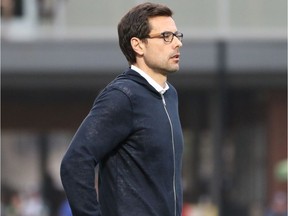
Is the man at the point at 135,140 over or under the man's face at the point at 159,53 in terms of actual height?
under

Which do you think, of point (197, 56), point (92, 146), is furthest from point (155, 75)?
point (197, 56)

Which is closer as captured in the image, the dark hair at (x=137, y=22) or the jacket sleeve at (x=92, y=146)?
the jacket sleeve at (x=92, y=146)

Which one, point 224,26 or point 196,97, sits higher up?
point 224,26

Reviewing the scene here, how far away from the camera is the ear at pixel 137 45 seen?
4.54m

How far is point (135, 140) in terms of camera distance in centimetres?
446

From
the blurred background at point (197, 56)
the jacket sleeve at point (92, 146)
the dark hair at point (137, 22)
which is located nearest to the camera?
the jacket sleeve at point (92, 146)

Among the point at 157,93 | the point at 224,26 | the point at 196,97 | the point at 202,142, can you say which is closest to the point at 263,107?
the point at 196,97

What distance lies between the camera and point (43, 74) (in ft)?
74.9

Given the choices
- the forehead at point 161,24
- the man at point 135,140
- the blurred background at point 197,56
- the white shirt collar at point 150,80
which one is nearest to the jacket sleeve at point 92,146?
the man at point 135,140

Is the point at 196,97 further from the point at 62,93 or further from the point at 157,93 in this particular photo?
the point at 157,93

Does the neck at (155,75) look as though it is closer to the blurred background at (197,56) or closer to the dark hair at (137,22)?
the dark hair at (137,22)

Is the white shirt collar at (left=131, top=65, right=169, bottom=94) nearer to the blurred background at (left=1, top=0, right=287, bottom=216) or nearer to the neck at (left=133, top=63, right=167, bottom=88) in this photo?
the neck at (left=133, top=63, right=167, bottom=88)

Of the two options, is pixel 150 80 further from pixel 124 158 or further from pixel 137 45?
pixel 124 158

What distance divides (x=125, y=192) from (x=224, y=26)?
1835cm
